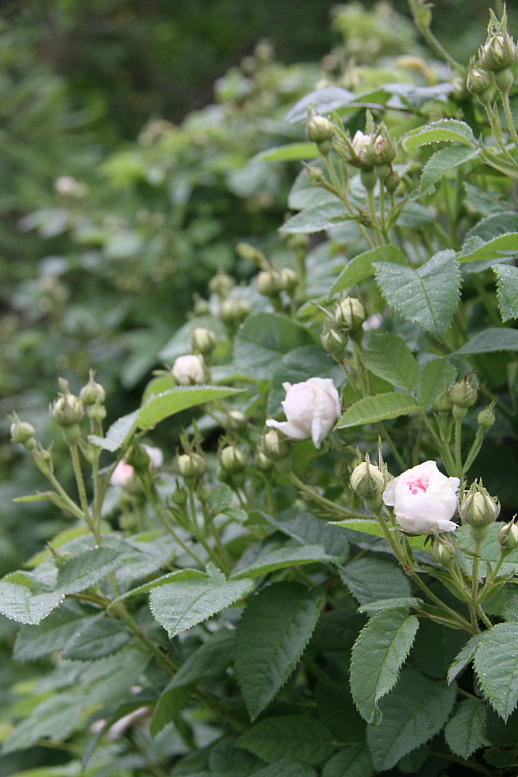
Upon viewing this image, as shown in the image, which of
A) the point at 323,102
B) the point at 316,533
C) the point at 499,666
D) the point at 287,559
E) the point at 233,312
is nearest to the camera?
the point at 499,666

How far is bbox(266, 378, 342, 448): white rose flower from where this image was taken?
0.68 m

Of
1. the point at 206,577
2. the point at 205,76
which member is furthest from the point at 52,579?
the point at 205,76

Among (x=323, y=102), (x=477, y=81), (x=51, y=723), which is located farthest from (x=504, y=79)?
(x=51, y=723)

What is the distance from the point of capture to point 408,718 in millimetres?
650

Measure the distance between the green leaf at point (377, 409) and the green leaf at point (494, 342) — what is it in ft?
0.29

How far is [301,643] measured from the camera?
67 cm

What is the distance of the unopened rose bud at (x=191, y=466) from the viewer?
2.48ft

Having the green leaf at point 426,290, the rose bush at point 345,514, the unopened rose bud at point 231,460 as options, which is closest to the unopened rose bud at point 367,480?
the rose bush at point 345,514

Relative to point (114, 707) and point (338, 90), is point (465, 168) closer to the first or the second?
point (338, 90)

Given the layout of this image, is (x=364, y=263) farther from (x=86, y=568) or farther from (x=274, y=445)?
(x=86, y=568)

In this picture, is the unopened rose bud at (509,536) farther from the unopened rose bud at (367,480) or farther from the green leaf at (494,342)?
the green leaf at (494,342)

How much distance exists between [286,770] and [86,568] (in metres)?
0.23

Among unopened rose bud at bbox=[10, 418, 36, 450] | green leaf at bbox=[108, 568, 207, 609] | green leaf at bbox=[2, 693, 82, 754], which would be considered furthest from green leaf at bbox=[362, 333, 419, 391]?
green leaf at bbox=[2, 693, 82, 754]

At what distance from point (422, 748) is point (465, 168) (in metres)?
0.56
